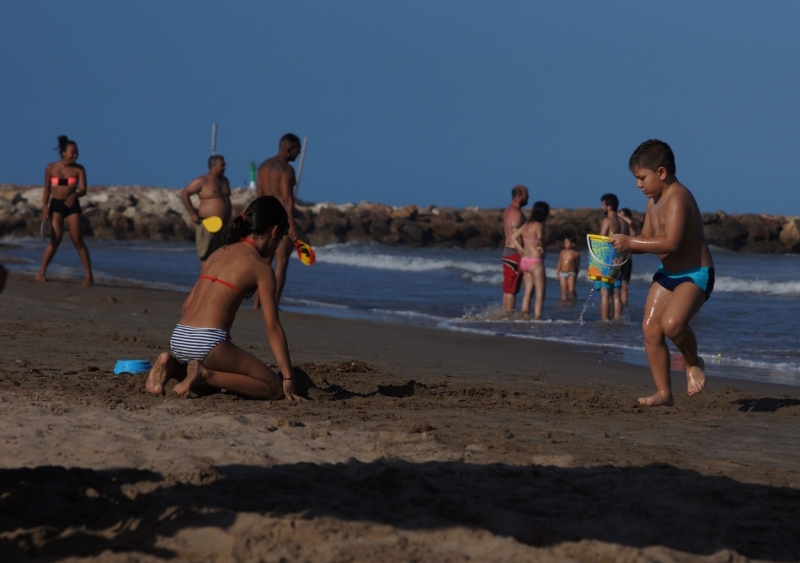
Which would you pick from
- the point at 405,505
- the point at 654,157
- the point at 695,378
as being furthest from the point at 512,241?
the point at 405,505

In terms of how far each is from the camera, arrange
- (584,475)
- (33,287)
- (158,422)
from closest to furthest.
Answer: (584,475) < (158,422) < (33,287)

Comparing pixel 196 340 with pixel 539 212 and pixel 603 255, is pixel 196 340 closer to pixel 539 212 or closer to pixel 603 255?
pixel 603 255

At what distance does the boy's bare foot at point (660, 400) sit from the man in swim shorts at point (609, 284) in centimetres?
610

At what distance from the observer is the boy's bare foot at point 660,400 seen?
5227 millimetres

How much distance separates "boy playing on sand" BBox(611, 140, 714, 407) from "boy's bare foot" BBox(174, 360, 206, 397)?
7.78 ft

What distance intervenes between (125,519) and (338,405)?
6.81ft

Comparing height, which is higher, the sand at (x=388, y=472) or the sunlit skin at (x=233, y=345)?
the sunlit skin at (x=233, y=345)

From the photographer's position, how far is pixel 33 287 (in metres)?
10.8

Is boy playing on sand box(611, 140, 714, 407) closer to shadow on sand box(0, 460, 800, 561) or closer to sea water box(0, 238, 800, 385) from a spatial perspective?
shadow on sand box(0, 460, 800, 561)

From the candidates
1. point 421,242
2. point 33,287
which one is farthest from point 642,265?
point 33,287

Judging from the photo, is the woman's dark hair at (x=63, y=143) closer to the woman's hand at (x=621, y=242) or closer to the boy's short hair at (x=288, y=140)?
the boy's short hair at (x=288, y=140)

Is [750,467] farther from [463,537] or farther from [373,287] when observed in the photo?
[373,287]

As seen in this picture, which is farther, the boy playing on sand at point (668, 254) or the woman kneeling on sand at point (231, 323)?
the boy playing on sand at point (668, 254)

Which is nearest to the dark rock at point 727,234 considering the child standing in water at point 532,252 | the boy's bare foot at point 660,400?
the child standing in water at point 532,252
